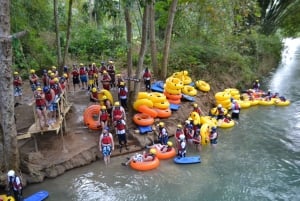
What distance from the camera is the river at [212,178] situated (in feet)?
37.6

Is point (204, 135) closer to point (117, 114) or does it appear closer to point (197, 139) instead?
point (197, 139)

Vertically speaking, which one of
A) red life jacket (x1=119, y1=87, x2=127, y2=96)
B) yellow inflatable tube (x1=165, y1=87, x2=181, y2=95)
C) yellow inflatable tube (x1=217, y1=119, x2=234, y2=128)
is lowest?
yellow inflatable tube (x1=217, y1=119, x2=234, y2=128)

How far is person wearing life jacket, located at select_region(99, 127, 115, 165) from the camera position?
13305 millimetres

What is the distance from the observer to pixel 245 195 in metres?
11.4

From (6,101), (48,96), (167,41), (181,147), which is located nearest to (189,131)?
(181,147)

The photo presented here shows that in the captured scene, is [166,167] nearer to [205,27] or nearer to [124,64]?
[124,64]

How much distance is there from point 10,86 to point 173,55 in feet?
44.0

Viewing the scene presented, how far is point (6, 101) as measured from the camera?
1134 cm

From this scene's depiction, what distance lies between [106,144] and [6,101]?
13.2ft

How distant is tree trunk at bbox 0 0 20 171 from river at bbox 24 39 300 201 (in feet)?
4.17

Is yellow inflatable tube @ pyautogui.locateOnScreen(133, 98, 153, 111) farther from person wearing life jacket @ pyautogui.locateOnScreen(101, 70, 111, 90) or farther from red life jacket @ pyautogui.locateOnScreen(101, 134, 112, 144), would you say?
red life jacket @ pyautogui.locateOnScreen(101, 134, 112, 144)

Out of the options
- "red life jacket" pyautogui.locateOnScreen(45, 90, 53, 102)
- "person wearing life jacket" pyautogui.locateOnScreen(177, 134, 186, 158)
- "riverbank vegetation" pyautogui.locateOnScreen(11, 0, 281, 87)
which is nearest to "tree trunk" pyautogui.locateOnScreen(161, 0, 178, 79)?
"riverbank vegetation" pyautogui.locateOnScreen(11, 0, 281, 87)

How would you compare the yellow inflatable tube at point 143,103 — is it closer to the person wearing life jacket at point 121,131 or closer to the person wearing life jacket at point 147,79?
the person wearing life jacket at point 121,131

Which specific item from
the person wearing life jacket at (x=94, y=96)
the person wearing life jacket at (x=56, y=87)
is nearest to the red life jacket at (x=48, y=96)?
the person wearing life jacket at (x=56, y=87)
